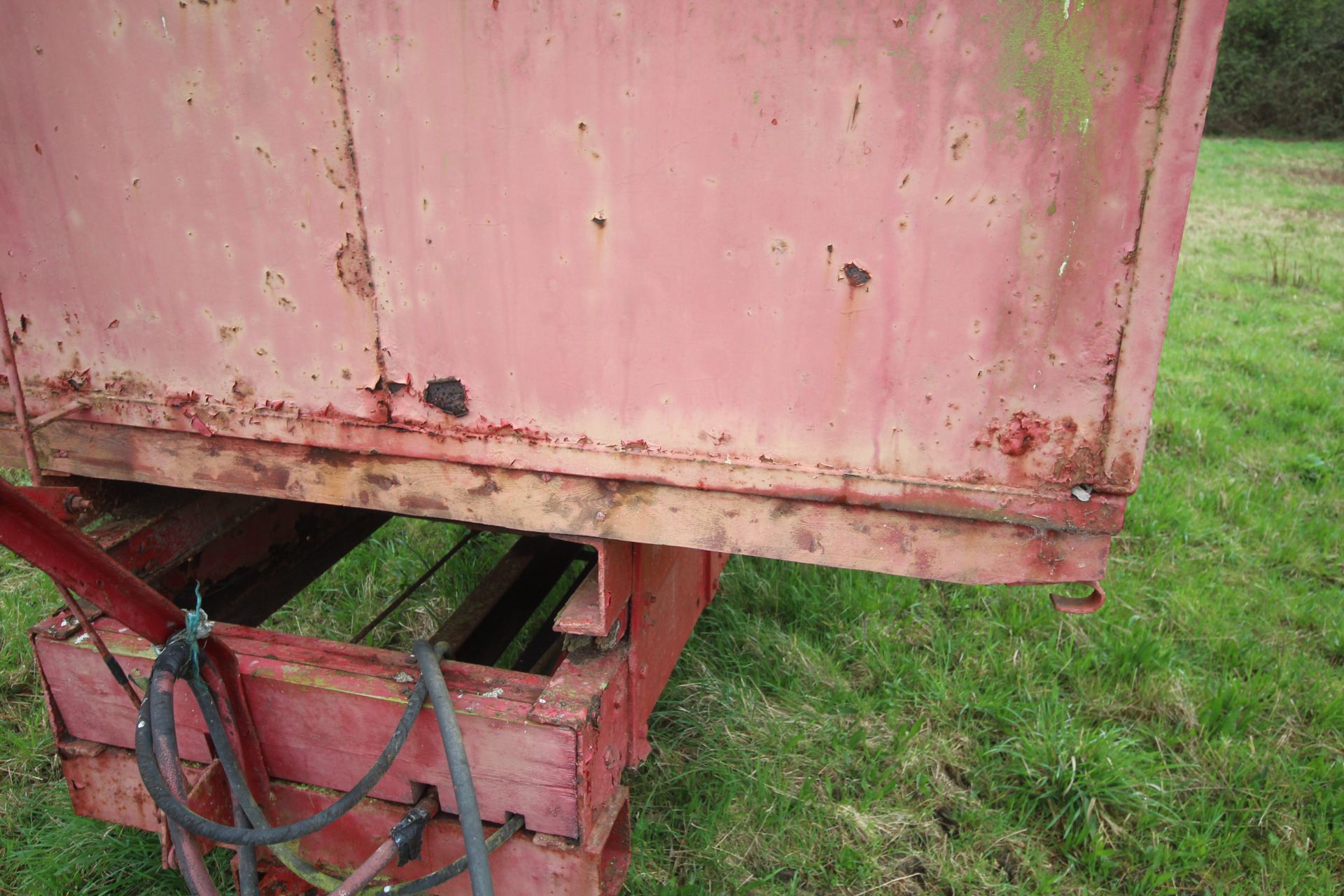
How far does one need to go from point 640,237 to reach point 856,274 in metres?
0.34

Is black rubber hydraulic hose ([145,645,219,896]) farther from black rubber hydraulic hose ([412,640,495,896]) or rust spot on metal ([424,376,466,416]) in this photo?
rust spot on metal ([424,376,466,416])

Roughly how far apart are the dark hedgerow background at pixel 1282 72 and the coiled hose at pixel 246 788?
27549 millimetres

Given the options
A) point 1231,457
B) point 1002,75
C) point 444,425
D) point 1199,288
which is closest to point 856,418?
point 1002,75

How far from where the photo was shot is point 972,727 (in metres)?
2.79

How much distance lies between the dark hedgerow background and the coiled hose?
2755 centimetres

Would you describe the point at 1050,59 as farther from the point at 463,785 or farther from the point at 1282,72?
the point at 1282,72

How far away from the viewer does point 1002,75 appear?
1222mm

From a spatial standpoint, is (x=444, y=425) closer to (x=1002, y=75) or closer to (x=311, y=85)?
(x=311, y=85)

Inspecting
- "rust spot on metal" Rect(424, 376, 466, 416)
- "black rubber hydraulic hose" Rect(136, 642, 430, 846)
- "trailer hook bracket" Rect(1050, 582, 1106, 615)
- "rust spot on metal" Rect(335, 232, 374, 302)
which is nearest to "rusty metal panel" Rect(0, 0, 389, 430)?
"rust spot on metal" Rect(335, 232, 374, 302)

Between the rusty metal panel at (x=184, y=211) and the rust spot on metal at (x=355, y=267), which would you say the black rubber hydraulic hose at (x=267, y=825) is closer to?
the rusty metal panel at (x=184, y=211)

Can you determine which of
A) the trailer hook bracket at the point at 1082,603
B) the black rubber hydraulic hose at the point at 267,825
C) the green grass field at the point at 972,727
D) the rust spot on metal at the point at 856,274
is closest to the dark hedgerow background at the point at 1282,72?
the green grass field at the point at 972,727

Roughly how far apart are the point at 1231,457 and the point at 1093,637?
82.6 inches

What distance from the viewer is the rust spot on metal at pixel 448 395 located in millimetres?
1546

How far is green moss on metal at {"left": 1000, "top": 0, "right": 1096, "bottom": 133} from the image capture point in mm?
1189
